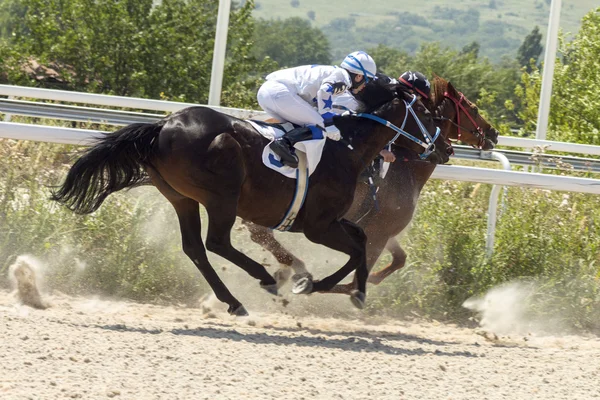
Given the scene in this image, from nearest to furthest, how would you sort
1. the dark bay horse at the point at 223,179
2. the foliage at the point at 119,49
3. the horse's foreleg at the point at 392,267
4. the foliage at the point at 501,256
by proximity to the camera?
the dark bay horse at the point at 223,179 → the horse's foreleg at the point at 392,267 → the foliage at the point at 501,256 → the foliage at the point at 119,49

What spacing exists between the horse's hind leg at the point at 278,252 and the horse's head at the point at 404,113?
1196 mm

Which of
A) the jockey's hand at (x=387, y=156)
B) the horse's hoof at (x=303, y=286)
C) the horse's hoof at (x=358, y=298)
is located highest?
the jockey's hand at (x=387, y=156)

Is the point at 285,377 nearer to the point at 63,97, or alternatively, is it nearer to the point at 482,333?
the point at 482,333

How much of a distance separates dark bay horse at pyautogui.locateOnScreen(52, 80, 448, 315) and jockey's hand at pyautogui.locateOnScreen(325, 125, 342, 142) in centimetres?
10

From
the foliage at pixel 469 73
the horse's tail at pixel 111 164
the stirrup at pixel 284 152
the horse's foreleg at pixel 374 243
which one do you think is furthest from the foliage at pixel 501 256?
the foliage at pixel 469 73

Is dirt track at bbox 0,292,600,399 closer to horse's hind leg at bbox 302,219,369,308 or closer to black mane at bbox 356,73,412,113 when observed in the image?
horse's hind leg at bbox 302,219,369,308

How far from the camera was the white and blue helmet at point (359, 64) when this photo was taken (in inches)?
250

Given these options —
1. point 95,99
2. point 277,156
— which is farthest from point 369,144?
point 95,99

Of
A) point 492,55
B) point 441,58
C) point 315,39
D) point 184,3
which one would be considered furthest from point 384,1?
point 184,3

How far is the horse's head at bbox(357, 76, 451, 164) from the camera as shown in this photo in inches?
267

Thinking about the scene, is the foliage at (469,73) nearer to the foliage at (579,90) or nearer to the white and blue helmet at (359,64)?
the foliage at (579,90)

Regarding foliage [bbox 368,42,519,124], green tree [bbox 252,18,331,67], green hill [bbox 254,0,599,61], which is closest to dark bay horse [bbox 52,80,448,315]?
foliage [bbox 368,42,519,124]

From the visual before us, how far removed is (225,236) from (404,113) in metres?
1.77

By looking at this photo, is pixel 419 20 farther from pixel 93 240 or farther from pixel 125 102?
pixel 93 240
